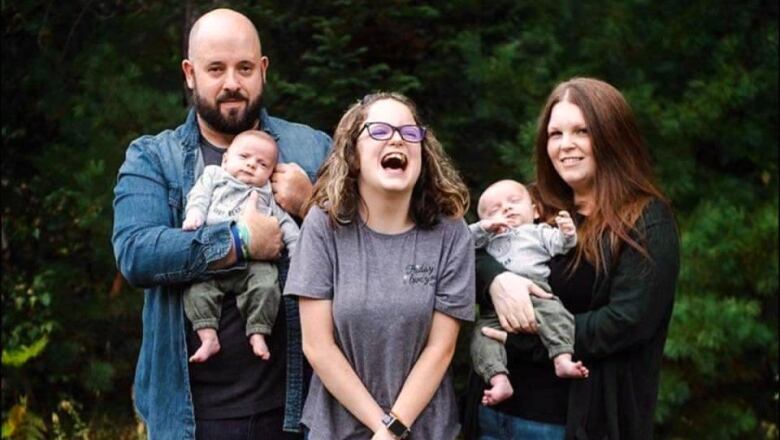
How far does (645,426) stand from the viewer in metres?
3.47

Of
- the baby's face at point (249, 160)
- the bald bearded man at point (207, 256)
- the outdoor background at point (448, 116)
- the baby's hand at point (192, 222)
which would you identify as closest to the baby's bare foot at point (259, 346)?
the bald bearded man at point (207, 256)

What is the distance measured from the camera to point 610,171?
139 inches

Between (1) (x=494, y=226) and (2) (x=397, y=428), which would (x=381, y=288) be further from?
(1) (x=494, y=226)

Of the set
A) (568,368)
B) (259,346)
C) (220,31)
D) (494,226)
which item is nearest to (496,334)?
(568,368)

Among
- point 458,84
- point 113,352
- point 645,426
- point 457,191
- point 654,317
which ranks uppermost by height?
point 458,84

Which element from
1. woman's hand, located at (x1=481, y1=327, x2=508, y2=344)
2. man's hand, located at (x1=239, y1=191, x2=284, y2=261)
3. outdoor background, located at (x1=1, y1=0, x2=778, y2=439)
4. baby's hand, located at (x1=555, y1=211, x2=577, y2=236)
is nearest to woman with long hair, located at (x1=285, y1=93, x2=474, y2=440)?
man's hand, located at (x1=239, y1=191, x2=284, y2=261)

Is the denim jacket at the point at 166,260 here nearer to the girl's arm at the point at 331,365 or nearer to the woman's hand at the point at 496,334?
the girl's arm at the point at 331,365

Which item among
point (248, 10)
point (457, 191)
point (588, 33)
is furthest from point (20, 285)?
point (457, 191)

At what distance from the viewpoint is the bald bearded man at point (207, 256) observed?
337 centimetres

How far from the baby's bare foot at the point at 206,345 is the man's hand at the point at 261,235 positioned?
0.80 ft

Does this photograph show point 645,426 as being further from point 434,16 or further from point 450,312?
point 434,16

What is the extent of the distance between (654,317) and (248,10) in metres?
3.57

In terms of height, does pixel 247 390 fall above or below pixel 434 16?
below

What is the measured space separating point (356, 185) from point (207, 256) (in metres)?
0.47
